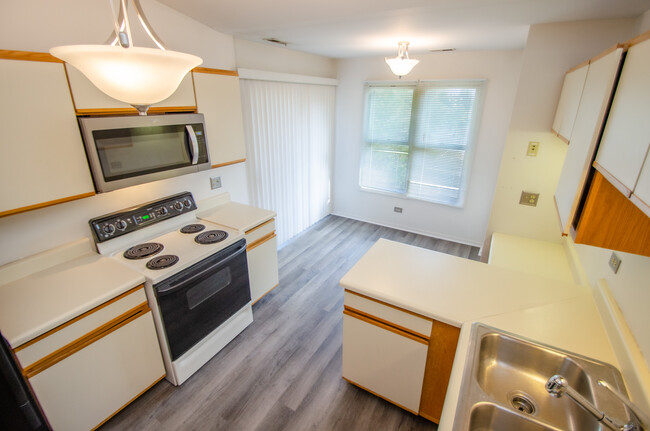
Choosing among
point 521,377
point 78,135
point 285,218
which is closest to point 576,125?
point 521,377

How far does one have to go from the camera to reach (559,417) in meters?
1.15

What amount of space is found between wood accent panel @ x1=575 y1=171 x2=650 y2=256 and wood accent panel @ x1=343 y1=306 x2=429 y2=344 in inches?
33.2

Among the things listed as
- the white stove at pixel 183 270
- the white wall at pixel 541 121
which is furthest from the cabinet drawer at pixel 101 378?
the white wall at pixel 541 121

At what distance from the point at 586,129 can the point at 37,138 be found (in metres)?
2.49

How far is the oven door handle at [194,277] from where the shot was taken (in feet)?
5.79

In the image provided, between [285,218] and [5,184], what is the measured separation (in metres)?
2.76

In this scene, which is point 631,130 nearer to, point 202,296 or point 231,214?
point 202,296

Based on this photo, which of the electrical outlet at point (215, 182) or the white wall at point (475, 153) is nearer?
the electrical outlet at point (215, 182)

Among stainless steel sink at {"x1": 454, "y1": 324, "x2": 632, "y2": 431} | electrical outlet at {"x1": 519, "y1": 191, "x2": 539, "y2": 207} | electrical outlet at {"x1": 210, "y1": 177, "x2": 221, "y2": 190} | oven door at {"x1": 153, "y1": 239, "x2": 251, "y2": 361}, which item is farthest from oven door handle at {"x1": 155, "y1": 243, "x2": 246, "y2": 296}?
electrical outlet at {"x1": 519, "y1": 191, "x2": 539, "y2": 207}

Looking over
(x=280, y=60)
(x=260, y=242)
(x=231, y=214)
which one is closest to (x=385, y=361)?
(x=260, y=242)

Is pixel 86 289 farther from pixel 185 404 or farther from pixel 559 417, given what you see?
pixel 559 417

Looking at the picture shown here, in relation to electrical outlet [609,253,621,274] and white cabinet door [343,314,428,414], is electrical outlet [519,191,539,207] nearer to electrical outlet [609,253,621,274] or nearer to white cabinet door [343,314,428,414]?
electrical outlet [609,253,621,274]

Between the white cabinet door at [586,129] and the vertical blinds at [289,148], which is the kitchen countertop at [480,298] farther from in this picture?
the vertical blinds at [289,148]

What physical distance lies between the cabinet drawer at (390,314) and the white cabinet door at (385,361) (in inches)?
2.1
